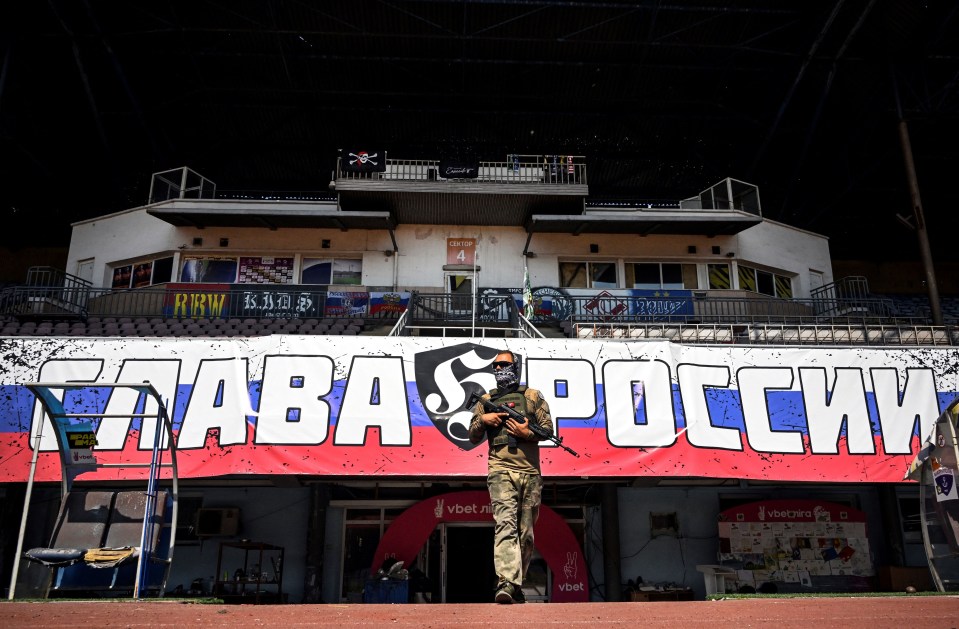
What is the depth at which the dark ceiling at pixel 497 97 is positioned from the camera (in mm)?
20953

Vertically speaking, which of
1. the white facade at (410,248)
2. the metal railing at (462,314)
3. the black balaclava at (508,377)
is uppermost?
the white facade at (410,248)

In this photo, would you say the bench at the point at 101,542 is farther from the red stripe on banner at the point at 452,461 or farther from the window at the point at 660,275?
the window at the point at 660,275

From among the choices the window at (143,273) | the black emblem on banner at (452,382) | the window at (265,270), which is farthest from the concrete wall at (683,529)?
the window at (143,273)

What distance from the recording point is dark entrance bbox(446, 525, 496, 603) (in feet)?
47.7

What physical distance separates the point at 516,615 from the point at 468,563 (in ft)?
35.9

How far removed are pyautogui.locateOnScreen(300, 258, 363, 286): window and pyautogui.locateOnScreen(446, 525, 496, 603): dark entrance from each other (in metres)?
8.84

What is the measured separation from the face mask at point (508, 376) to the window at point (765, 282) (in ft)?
54.3

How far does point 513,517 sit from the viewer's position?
243 inches

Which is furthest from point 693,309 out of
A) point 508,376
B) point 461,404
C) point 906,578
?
point 508,376

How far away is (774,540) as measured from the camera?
14.9 meters

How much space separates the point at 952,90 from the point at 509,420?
67.3ft

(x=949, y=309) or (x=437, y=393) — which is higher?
(x=949, y=309)

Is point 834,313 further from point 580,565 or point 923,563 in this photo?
point 580,565

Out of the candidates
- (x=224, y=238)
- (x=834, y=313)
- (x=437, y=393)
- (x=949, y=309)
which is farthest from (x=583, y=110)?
(x=437, y=393)
